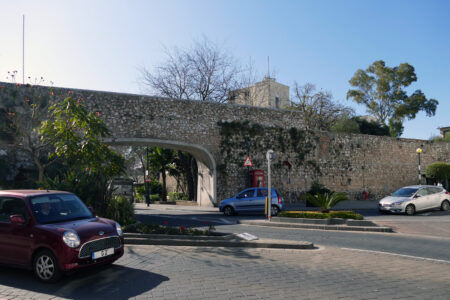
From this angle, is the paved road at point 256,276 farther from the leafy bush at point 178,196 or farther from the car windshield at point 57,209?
the leafy bush at point 178,196

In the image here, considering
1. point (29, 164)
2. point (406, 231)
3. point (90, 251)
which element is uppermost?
point (29, 164)

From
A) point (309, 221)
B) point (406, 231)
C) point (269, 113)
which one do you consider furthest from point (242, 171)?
point (406, 231)

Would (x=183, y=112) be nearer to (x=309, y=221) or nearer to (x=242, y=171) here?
(x=242, y=171)

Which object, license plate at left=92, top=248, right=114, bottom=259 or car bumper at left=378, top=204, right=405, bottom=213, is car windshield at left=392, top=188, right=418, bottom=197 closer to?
car bumper at left=378, top=204, right=405, bottom=213

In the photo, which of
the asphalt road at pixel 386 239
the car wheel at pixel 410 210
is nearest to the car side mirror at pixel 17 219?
the asphalt road at pixel 386 239

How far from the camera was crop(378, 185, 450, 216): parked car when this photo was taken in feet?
59.1

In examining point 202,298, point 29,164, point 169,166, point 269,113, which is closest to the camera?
point 202,298

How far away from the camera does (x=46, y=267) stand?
6074 millimetres

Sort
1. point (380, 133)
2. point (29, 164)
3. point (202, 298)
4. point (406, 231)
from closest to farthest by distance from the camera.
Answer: point (202, 298) → point (406, 231) → point (29, 164) → point (380, 133)

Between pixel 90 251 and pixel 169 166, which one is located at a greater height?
pixel 169 166

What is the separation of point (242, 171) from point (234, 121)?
3.41m

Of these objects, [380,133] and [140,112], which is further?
[380,133]

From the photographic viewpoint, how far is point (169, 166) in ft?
117

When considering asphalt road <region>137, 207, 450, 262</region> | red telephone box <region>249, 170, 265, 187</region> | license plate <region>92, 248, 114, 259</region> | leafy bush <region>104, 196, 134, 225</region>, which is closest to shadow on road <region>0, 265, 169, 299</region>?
license plate <region>92, 248, 114, 259</region>
